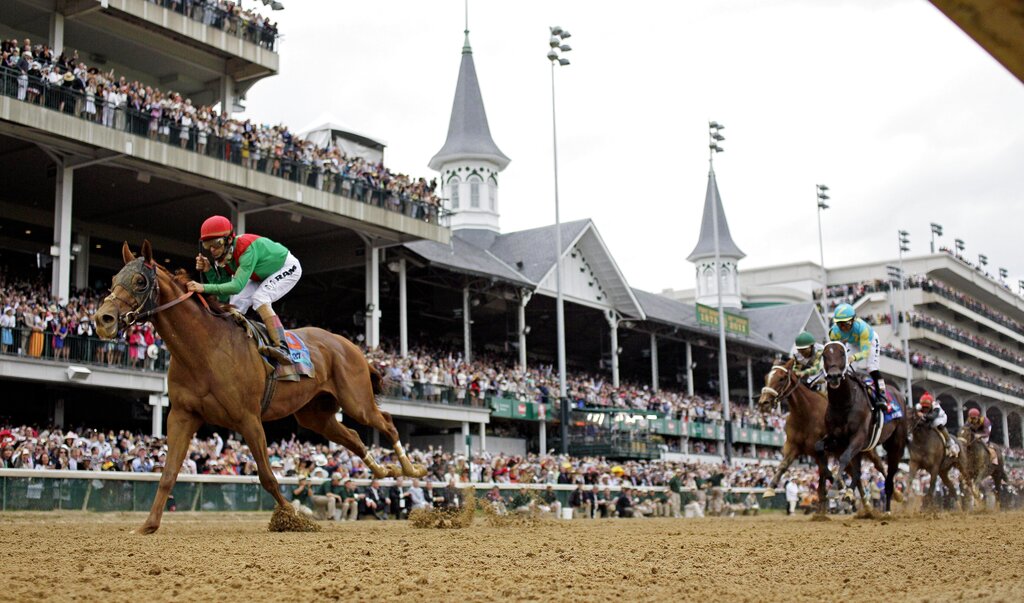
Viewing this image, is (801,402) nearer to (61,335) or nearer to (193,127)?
(61,335)

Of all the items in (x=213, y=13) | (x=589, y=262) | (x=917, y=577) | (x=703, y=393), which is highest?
(x=213, y=13)

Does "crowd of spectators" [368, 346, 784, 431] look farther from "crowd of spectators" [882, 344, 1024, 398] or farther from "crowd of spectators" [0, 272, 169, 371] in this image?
"crowd of spectators" [882, 344, 1024, 398]

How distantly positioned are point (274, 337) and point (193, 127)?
55.1 feet

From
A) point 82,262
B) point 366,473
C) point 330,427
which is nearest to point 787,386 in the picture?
point 330,427

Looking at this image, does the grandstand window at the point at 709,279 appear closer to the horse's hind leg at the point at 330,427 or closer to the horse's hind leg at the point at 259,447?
the horse's hind leg at the point at 330,427

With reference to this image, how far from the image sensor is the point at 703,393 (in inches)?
2414

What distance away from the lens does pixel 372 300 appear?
32.5 m

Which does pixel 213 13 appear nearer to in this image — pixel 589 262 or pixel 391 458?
pixel 391 458

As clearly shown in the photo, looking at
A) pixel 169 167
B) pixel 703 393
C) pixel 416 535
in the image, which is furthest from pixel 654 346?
pixel 416 535

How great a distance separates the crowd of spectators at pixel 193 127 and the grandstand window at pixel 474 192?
16.7m

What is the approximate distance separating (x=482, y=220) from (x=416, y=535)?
40.1m

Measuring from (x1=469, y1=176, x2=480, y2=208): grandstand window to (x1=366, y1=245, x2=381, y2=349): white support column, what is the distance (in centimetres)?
1764

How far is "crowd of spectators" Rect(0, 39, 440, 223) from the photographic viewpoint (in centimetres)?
2281

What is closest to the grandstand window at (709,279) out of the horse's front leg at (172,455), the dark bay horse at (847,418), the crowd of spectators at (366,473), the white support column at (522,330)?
the white support column at (522,330)
